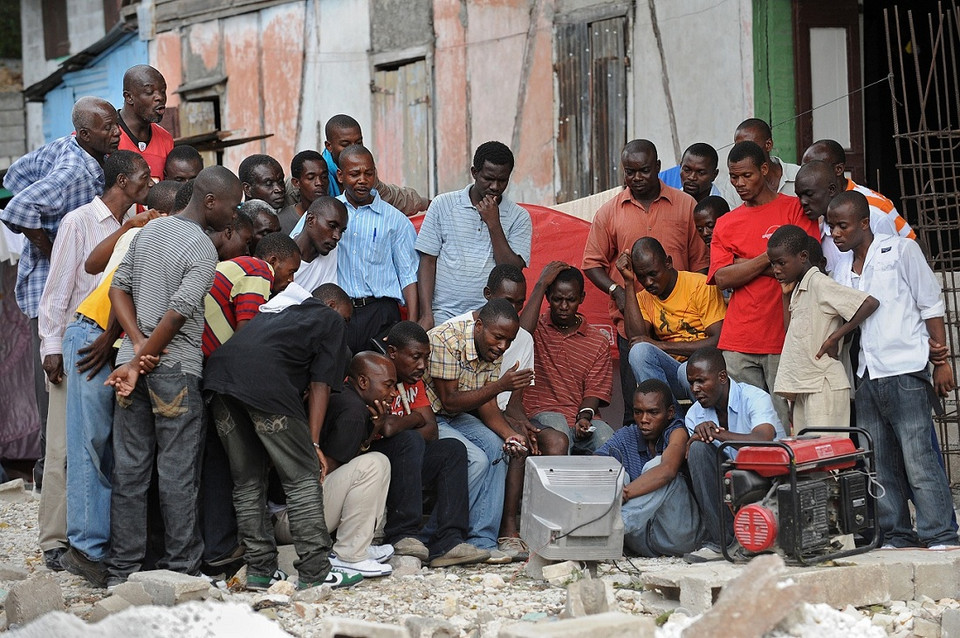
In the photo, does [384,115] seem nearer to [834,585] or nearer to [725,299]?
[725,299]

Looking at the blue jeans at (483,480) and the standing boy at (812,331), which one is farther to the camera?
the blue jeans at (483,480)

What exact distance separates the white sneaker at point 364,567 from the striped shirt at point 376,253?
1712mm

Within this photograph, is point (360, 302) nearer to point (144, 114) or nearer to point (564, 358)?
point (564, 358)

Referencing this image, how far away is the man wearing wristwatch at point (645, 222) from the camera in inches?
303

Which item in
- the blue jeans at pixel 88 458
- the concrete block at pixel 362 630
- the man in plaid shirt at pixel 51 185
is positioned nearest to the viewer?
the concrete block at pixel 362 630

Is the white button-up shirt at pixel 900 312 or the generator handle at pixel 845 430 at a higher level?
the white button-up shirt at pixel 900 312

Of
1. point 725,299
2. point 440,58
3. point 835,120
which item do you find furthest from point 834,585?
point 440,58

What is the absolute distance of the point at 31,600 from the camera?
5.20m

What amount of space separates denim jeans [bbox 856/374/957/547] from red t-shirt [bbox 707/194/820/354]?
661mm

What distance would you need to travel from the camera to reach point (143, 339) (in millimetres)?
5812

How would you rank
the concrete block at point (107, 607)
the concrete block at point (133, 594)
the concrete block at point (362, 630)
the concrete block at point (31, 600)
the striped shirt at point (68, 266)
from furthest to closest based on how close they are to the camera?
the striped shirt at point (68, 266), the concrete block at point (133, 594), the concrete block at point (31, 600), the concrete block at point (107, 607), the concrete block at point (362, 630)

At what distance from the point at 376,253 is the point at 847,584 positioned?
10.9ft

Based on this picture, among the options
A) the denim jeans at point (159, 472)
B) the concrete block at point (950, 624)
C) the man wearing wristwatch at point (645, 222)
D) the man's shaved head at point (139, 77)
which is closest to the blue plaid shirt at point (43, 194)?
the man's shaved head at point (139, 77)

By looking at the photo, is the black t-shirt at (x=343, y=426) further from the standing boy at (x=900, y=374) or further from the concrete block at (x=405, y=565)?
the standing boy at (x=900, y=374)
